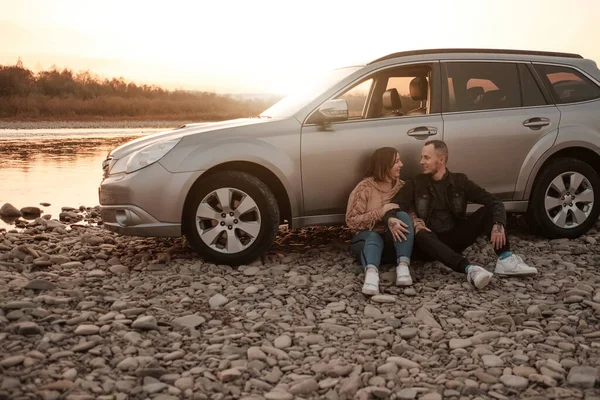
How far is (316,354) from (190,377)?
85 centimetres

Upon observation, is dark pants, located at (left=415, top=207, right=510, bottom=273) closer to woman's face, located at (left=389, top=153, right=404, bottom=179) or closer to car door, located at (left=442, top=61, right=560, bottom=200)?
woman's face, located at (left=389, top=153, right=404, bottom=179)

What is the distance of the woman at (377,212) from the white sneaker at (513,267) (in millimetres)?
829

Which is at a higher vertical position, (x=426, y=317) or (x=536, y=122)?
(x=536, y=122)

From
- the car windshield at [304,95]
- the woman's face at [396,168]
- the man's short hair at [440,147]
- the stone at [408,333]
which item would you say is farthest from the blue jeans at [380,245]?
the car windshield at [304,95]

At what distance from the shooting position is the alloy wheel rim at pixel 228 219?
6496mm

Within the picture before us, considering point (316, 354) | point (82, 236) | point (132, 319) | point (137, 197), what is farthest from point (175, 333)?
point (82, 236)

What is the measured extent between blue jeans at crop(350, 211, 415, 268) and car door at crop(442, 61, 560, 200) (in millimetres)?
1104

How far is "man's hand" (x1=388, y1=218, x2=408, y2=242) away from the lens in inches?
240

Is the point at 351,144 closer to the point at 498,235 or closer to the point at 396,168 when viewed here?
the point at 396,168

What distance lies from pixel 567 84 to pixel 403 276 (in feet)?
10.5

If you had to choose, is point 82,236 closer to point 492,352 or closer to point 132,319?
point 132,319

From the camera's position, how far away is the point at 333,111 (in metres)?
6.53

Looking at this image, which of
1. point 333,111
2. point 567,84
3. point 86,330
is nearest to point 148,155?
point 333,111

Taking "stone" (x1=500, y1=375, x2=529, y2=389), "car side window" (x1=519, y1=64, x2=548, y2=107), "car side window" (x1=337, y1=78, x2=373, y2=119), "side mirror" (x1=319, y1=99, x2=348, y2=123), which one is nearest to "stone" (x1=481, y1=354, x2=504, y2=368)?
"stone" (x1=500, y1=375, x2=529, y2=389)
